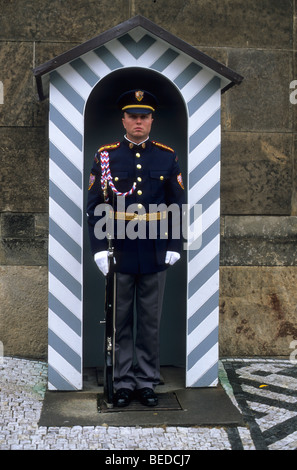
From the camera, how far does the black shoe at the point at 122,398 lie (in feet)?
13.5

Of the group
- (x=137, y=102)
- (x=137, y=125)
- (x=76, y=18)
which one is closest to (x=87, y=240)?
(x=137, y=125)

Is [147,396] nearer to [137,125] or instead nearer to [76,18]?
[137,125]

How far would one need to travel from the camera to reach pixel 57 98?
14.1 feet

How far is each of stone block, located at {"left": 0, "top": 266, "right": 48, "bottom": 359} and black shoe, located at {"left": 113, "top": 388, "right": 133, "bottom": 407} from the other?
1.28m

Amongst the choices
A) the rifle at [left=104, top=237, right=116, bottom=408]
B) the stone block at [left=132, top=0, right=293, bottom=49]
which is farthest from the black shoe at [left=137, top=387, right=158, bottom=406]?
the stone block at [left=132, top=0, right=293, bottom=49]

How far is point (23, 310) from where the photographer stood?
5258mm

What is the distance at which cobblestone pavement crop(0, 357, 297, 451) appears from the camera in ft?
11.7

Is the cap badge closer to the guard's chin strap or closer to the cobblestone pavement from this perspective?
the guard's chin strap

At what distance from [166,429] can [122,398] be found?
0.46 metres

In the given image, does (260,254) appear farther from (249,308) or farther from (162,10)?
(162,10)

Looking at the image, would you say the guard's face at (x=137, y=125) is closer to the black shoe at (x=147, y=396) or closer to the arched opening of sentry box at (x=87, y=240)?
the arched opening of sentry box at (x=87, y=240)
